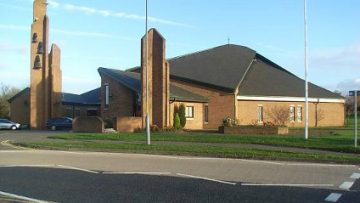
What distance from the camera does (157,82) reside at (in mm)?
41500

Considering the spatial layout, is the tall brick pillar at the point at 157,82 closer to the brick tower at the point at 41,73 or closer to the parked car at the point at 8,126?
the brick tower at the point at 41,73

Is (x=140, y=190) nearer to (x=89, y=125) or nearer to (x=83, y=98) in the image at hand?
(x=89, y=125)

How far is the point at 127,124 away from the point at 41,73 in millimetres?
18818

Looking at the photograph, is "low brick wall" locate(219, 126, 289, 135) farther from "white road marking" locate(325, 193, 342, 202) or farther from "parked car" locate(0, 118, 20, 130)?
"parked car" locate(0, 118, 20, 130)

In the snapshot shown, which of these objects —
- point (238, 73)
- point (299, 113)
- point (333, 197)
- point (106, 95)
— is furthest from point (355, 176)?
point (299, 113)

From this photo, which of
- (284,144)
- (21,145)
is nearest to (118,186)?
(284,144)

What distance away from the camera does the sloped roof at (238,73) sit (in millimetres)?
50656

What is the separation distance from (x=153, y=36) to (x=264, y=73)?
1898cm

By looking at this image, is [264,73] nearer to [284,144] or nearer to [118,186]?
[284,144]

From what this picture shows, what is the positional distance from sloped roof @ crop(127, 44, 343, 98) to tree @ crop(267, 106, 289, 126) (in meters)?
1.56

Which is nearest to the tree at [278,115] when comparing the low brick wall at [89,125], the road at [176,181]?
the low brick wall at [89,125]

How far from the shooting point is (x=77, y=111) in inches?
2574

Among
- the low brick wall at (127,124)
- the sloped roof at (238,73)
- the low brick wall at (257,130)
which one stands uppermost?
the sloped roof at (238,73)

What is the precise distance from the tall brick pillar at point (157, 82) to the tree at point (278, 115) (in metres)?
13.2
